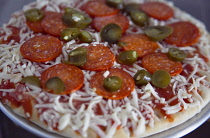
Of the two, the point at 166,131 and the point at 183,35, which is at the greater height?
the point at 183,35

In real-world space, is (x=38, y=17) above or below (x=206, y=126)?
above

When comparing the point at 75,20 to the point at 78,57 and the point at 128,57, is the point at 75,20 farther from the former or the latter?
the point at 128,57

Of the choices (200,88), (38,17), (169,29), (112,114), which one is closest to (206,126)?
(200,88)

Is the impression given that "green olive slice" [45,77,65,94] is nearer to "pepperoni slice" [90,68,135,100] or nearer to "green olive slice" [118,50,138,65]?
"pepperoni slice" [90,68,135,100]

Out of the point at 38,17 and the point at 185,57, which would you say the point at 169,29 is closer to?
the point at 185,57

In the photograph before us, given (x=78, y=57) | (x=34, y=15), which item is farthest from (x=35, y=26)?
(x=78, y=57)

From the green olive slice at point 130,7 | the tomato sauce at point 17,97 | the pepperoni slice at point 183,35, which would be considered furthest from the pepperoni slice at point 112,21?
the tomato sauce at point 17,97
